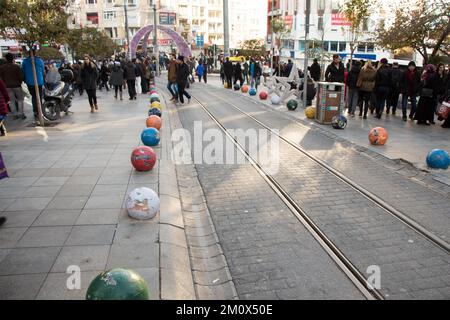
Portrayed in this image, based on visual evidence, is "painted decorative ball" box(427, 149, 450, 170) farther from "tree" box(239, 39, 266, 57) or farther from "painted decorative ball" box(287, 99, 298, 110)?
"tree" box(239, 39, 266, 57)

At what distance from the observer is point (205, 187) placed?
7480 millimetres

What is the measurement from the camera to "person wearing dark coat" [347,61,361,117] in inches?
559

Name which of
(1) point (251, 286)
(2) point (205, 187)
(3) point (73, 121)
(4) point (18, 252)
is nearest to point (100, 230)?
(4) point (18, 252)

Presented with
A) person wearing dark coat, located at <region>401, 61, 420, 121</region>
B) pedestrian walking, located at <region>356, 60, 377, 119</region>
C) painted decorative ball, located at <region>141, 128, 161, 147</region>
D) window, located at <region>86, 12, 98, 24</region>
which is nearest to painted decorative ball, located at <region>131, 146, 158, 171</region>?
painted decorative ball, located at <region>141, 128, 161, 147</region>

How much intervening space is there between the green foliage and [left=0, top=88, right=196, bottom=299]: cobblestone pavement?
3110mm

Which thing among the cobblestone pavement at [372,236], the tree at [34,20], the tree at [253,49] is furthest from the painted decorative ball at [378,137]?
the tree at [253,49]

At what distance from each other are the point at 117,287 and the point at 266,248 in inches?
89.8

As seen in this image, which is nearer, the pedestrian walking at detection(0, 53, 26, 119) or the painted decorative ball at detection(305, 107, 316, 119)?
the pedestrian walking at detection(0, 53, 26, 119)

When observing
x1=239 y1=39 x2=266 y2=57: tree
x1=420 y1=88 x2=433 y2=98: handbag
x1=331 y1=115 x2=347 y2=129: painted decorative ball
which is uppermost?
x1=239 y1=39 x2=266 y2=57: tree

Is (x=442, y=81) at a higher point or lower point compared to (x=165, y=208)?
higher

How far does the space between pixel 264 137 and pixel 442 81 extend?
724cm

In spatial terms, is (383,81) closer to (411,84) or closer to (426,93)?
(411,84)
